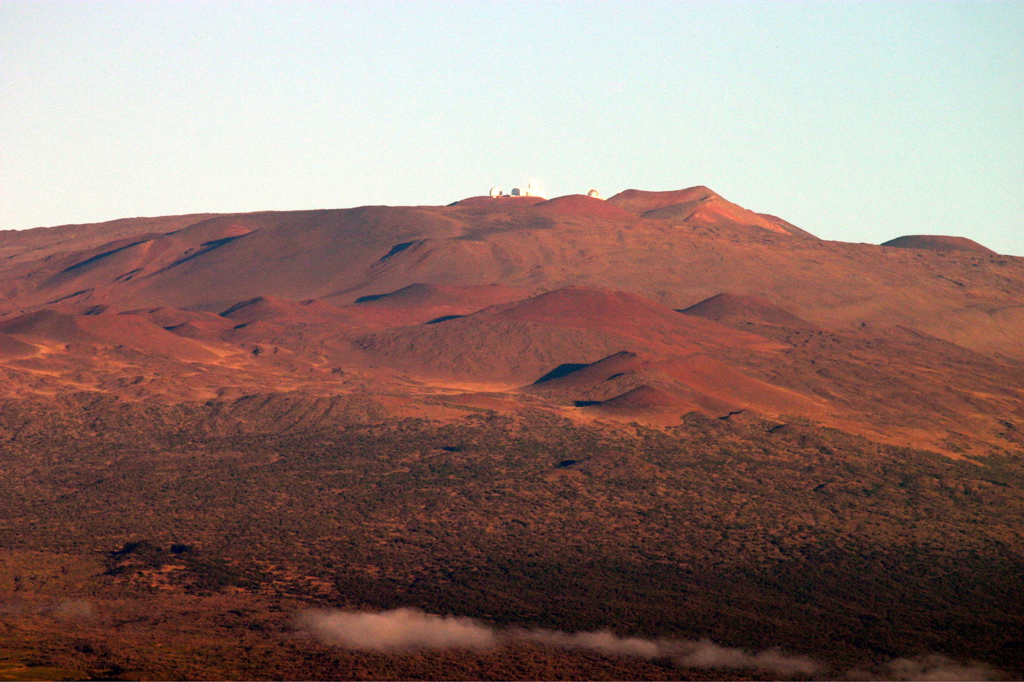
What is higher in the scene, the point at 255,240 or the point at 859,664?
the point at 255,240

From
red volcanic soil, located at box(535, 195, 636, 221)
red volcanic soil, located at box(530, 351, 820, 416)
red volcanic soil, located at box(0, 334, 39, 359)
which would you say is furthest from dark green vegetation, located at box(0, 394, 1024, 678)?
red volcanic soil, located at box(535, 195, 636, 221)

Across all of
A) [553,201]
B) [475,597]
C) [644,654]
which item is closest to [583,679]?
[644,654]

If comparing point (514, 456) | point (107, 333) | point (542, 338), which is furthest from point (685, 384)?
point (107, 333)

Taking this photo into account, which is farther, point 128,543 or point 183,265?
point 183,265

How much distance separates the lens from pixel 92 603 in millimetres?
59125

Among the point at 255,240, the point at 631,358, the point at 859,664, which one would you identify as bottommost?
the point at 859,664

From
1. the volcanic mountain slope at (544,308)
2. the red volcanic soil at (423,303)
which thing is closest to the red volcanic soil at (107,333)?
the volcanic mountain slope at (544,308)

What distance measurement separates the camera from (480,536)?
7119 centimetres

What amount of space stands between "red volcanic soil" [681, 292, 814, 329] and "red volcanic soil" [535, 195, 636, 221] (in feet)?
122

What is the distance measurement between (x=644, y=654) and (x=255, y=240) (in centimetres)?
12559

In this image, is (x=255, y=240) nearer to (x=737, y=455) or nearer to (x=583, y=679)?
(x=737, y=455)

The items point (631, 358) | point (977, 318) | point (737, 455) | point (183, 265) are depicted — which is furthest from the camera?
point (183, 265)

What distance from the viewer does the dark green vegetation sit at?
5672 cm

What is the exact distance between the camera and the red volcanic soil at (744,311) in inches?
5541
